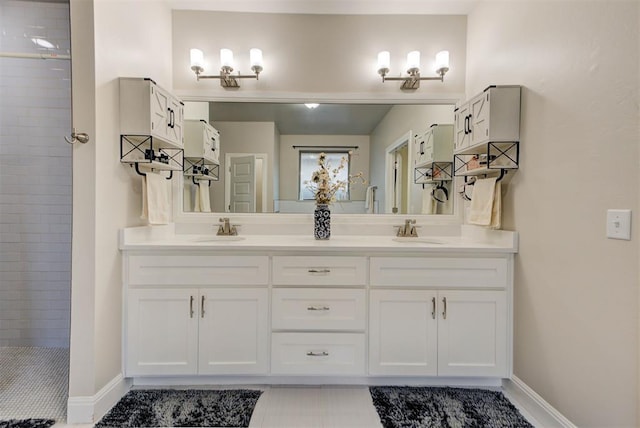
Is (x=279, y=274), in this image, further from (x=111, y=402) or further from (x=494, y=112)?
(x=494, y=112)

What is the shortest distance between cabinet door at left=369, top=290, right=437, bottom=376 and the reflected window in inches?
34.4

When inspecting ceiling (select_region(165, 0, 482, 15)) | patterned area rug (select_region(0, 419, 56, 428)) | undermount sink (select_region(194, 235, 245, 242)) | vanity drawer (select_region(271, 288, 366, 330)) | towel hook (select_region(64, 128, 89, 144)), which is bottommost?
patterned area rug (select_region(0, 419, 56, 428))

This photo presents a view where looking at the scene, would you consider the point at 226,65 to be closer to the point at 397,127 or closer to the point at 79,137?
the point at 79,137

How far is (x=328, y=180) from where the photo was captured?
7.22 feet

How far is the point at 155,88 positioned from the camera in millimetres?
1686

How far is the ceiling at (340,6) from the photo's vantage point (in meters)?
2.06

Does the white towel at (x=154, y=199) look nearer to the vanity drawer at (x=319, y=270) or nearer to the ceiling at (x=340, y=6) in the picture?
the vanity drawer at (x=319, y=270)

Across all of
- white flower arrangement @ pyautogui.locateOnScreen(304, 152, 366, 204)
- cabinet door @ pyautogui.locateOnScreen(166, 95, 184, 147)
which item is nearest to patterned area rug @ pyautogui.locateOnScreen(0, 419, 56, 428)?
cabinet door @ pyautogui.locateOnScreen(166, 95, 184, 147)

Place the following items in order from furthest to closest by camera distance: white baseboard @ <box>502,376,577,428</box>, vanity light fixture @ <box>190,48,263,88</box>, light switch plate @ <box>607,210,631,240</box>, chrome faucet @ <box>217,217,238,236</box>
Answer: chrome faucet @ <box>217,217,238,236</box> < vanity light fixture @ <box>190,48,263,88</box> < white baseboard @ <box>502,376,577,428</box> < light switch plate @ <box>607,210,631,240</box>

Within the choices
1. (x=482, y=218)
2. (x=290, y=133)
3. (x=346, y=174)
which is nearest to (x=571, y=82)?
(x=482, y=218)

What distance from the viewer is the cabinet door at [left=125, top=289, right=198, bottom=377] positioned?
64.3 inches

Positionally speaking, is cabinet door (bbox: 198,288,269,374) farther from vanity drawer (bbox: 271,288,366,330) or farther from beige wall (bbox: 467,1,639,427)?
beige wall (bbox: 467,1,639,427)

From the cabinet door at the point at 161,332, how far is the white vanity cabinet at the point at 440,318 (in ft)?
3.34

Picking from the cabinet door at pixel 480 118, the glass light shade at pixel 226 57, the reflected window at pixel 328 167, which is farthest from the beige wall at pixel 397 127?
the glass light shade at pixel 226 57
